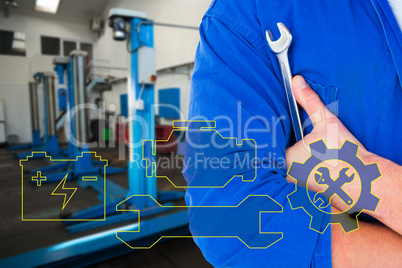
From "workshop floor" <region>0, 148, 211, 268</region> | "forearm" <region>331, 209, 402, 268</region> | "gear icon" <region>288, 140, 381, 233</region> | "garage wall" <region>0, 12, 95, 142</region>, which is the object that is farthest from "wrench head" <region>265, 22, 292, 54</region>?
"garage wall" <region>0, 12, 95, 142</region>

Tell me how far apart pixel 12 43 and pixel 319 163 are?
10.9 metres

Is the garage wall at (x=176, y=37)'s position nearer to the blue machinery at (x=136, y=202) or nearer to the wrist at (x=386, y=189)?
the blue machinery at (x=136, y=202)

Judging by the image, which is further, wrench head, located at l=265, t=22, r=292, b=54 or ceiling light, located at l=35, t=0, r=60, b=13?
ceiling light, located at l=35, t=0, r=60, b=13

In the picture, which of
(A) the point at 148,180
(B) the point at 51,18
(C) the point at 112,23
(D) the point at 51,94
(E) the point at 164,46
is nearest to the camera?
(C) the point at 112,23

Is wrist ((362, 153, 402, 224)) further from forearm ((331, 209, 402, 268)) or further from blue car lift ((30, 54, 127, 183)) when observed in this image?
blue car lift ((30, 54, 127, 183))

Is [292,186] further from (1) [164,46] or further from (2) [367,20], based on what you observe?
(1) [164,46]

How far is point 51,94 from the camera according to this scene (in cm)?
553

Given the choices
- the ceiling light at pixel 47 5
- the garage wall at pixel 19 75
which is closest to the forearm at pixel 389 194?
the garage wall at pixel 19 75

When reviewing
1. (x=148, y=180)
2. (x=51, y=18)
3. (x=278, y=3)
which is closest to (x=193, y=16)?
(x=148, y=180)

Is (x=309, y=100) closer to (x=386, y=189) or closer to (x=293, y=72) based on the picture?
(x=293, y=72)

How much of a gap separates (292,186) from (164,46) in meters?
6.64

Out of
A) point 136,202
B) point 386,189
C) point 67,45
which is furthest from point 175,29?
point 386,189

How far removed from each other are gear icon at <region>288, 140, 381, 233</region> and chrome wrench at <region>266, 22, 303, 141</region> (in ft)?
0.19

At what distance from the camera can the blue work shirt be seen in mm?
407
